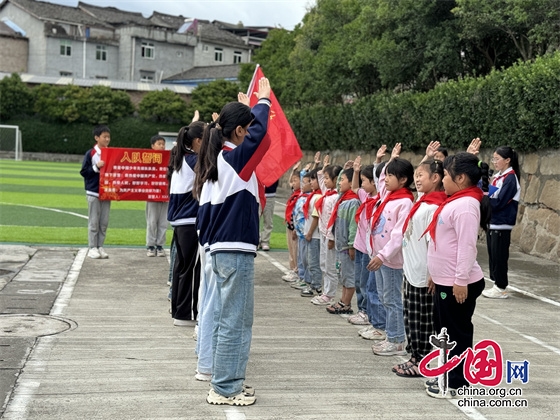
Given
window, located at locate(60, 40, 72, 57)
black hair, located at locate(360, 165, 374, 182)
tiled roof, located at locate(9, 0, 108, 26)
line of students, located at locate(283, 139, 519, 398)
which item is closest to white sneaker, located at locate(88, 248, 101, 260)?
line of students, located at locate(283, 139, 519, 398)

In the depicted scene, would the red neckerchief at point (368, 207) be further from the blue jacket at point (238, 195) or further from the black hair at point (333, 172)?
the blue jacket at point (238, 195)

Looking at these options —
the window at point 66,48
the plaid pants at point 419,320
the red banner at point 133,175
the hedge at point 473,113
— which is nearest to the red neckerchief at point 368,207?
the plaid pants at point 419,320

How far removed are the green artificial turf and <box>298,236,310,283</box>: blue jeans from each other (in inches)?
159

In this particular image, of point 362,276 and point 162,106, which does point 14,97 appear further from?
point 362,276

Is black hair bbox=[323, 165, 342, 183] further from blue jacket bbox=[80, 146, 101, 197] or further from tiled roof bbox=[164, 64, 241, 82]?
tiled roof bbox=[164, 64, 241, 82]

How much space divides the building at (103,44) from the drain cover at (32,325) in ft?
187

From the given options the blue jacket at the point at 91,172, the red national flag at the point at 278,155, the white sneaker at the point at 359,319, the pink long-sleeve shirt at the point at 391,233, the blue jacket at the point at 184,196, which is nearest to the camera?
the pink long-sleeve shirt at the point at 391,233

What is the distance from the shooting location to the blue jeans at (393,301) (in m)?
6.13

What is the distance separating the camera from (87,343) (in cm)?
634

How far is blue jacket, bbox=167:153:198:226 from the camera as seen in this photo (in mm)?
7039

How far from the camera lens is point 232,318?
4871 mm

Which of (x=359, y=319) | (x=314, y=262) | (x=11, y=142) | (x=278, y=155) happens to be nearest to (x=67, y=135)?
(x=11, y=142)

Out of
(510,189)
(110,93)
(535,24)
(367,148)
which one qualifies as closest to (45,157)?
(110,93)

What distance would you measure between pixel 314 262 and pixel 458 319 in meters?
3.71
